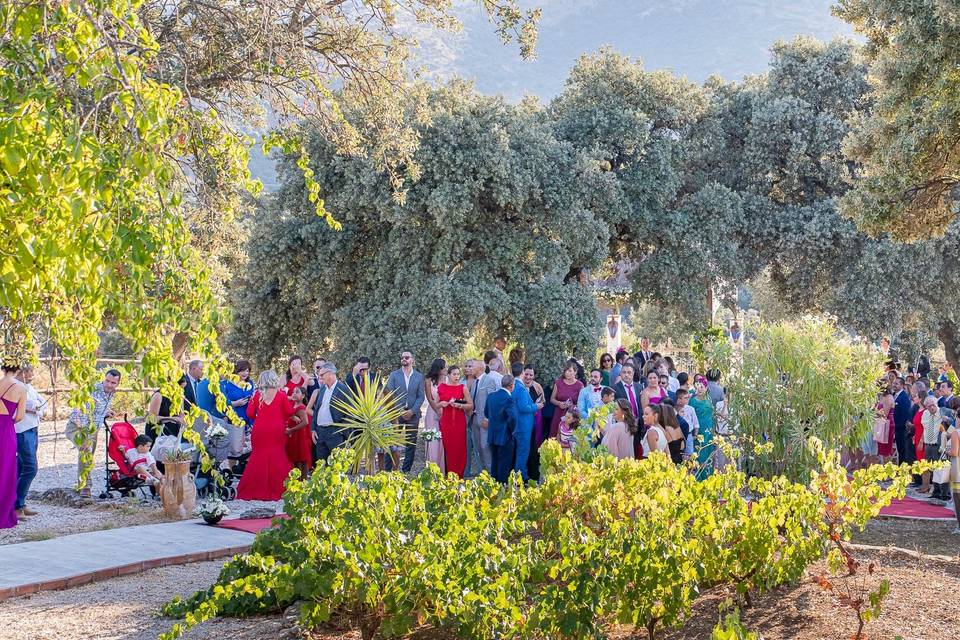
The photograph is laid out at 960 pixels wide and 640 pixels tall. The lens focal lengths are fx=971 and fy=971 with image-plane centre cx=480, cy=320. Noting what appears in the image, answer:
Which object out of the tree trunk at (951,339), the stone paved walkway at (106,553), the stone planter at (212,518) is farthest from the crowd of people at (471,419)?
the tree trunk at (951,339)

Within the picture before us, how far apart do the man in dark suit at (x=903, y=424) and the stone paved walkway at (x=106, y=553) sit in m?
9.92

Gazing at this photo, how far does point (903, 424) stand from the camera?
14.7 metres

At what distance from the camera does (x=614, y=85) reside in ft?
72.0

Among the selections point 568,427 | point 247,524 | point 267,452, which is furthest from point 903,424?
point 247,524

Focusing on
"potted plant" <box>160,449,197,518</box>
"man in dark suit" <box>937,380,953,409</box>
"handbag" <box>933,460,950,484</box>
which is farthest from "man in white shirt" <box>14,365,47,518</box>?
"man in dark suit" <box>937,380,953,409</box>

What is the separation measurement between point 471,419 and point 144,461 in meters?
4.23

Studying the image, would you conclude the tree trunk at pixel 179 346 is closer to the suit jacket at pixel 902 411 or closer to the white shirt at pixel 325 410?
the white shirt at pixel 325 410

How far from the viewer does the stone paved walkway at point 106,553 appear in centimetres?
767

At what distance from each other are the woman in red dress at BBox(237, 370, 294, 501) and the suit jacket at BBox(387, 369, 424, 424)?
206 cm

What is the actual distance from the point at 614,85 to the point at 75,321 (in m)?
19.3

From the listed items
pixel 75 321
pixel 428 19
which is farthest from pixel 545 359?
pixel 75 321

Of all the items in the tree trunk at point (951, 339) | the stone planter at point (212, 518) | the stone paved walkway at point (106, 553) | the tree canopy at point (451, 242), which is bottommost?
the stone paved walkway at point (106, 553)

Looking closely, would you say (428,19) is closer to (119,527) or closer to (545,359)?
(119,527)

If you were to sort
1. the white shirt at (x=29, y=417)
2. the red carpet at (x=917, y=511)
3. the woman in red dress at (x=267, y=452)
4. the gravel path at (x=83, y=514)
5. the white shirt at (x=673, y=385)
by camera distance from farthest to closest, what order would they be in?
the white shirt at (x=673, y=385), the woman in red dress at (x=267, y=452), the red carpet at (x=917, y=511), the white shirt at (x=29, y=417), the gravel path at (x=83, y=514)
